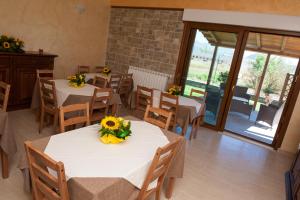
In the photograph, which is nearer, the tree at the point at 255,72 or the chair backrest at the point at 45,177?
the chair backrest at the point at 45,177

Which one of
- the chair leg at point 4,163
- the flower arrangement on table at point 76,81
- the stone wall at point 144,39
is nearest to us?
the chair leg at point 4,163

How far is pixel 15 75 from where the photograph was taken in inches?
157

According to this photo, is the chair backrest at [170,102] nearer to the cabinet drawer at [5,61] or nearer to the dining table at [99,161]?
the dining table at [99,161]

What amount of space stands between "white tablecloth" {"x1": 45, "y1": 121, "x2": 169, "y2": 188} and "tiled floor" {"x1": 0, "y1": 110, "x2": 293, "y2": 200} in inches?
34.1

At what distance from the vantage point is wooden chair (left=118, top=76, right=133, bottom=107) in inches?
189

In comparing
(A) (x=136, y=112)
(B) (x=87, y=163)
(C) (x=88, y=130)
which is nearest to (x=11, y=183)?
(C) (x=88, y=130)

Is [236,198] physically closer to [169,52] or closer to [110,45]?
[169,52]

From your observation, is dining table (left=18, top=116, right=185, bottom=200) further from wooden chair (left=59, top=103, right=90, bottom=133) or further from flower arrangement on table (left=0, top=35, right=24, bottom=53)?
flower arrangement on table (left=0, top=35, right=24, bottom=53)

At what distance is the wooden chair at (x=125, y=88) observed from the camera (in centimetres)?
480

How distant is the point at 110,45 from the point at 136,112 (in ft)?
9.79

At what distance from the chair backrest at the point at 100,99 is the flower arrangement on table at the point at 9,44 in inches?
72.8

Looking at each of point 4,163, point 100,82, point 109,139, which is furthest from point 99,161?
point 100,82
